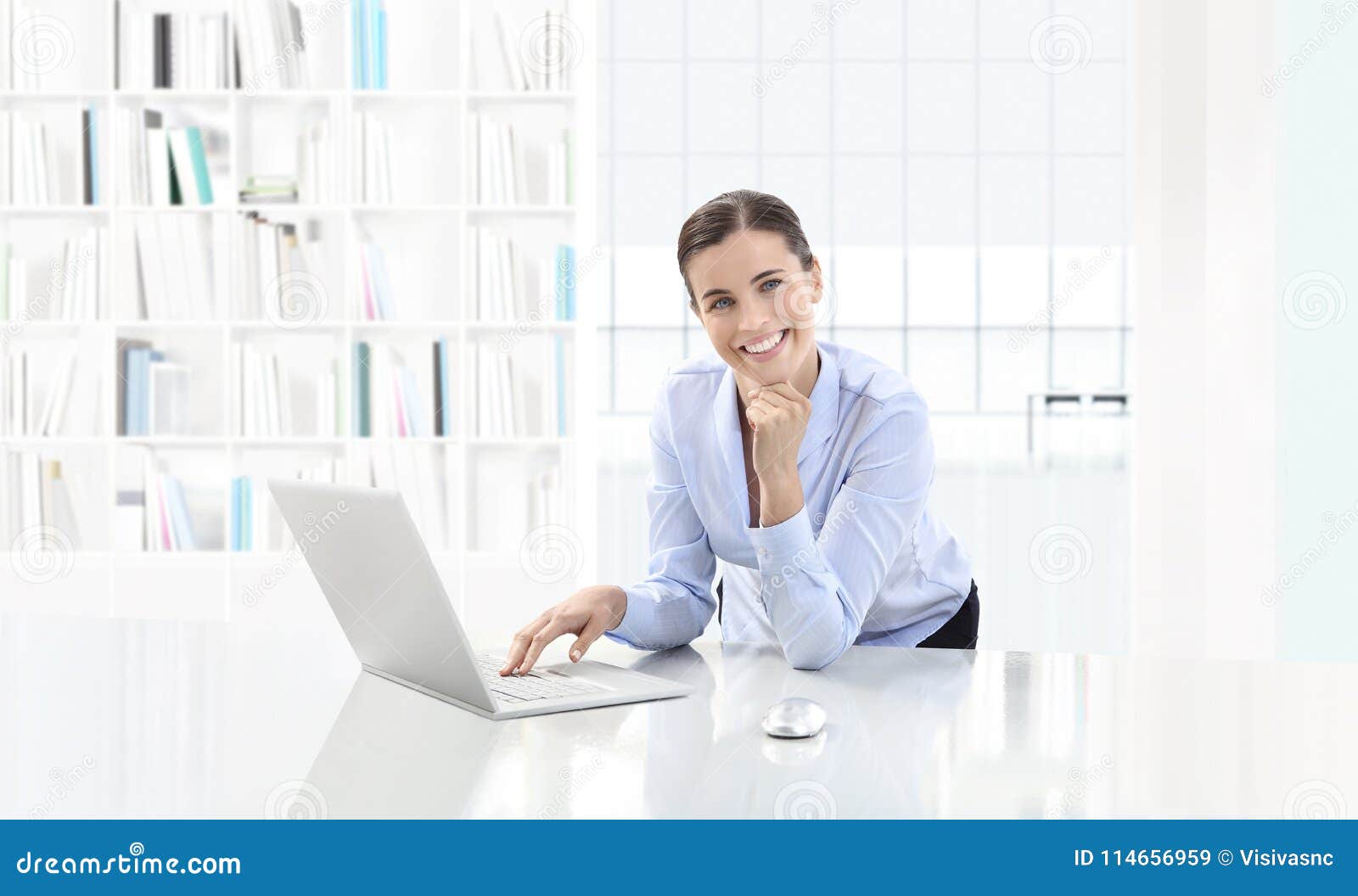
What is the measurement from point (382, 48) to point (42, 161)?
3.53 ft

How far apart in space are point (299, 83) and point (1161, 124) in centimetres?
249

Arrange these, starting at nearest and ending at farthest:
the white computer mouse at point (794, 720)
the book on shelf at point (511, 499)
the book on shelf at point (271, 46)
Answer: the white computer mouse at point (794, 720), the book on shelf at point (271, 46), the book on shelf at point (511, 499)

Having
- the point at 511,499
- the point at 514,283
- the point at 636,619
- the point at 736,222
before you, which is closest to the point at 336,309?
the point at 514,283

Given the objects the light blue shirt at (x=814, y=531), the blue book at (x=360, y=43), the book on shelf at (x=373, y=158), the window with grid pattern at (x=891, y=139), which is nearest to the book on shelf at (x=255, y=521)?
the book on shelf at (x=373, y=158)

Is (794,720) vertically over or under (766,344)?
under

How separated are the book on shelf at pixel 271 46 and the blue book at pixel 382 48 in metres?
0.23

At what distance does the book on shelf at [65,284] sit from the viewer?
3.47 m

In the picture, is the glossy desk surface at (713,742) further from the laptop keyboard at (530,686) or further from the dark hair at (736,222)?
the dark hair at (736,222)

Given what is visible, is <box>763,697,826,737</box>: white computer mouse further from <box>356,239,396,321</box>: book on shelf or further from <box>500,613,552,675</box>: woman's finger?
<box>356,239,396,321</box>: book on shelf

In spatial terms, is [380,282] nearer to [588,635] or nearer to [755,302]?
[755,302]

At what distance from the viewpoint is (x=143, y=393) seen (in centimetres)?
353

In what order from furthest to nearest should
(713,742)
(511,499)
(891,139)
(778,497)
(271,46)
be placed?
1. (891,139)
2. (511,499)
3. (271,46)
4. (778,497)
5. (713,742)
